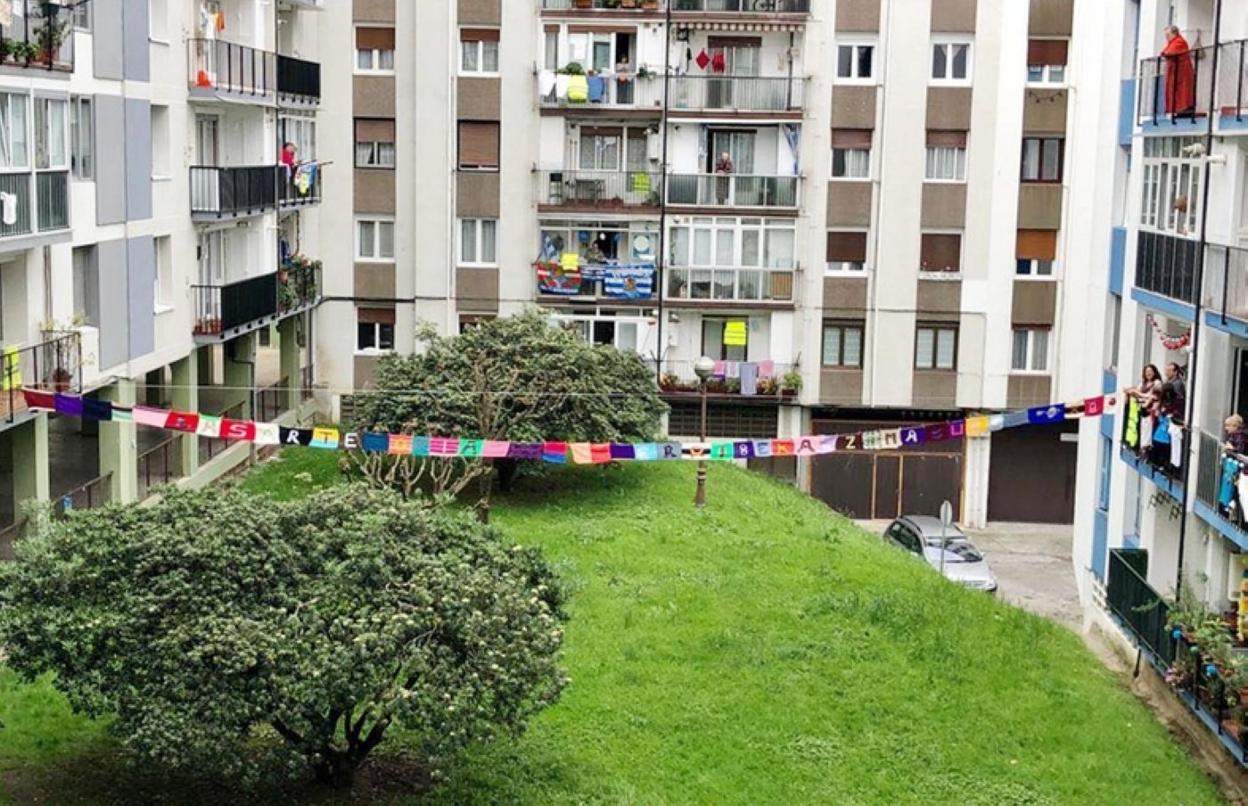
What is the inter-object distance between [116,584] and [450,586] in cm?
320

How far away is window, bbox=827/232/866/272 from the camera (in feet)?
147

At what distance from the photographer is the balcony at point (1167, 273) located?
2580cm

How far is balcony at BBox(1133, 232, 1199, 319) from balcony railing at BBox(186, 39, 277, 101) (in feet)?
61.2

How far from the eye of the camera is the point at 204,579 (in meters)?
17.0

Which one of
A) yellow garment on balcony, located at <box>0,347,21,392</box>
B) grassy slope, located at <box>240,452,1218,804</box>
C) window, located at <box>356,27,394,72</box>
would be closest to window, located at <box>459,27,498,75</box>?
window, located at <box>356,27,394,72</box>

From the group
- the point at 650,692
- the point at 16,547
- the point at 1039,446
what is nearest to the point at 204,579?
the point at 16,547

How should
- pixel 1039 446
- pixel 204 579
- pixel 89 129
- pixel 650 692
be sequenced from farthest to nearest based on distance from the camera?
pixel 1039 446, pixel 89 129, pixel 650 692, pixel 204 579

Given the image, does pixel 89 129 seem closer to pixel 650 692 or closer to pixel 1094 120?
pixel 650 692

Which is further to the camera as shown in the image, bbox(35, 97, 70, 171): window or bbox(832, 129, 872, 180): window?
bbox(832, 129, 872, 180): window

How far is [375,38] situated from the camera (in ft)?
147

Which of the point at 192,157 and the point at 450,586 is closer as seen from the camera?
the point at 450,586

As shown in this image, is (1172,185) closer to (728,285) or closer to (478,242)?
(728,285)

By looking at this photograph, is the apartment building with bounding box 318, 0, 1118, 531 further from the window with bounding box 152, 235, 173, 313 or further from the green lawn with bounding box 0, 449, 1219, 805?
the green lawn with bounding box 0, 449, 1219, 805

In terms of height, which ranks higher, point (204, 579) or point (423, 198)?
point (423, 198)
